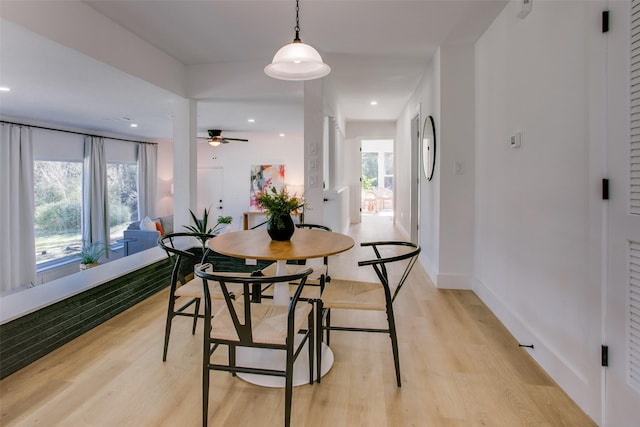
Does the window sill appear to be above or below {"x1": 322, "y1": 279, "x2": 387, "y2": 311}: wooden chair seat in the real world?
below

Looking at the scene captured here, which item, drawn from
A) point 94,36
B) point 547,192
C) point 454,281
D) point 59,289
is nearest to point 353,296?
point 547,192

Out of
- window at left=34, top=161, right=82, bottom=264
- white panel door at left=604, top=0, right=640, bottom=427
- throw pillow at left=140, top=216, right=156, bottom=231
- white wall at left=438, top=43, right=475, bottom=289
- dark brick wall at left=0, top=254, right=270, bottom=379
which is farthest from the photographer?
throw pillow at left=140, top=216, right=156, bottom=231

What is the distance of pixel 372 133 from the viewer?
824 cm

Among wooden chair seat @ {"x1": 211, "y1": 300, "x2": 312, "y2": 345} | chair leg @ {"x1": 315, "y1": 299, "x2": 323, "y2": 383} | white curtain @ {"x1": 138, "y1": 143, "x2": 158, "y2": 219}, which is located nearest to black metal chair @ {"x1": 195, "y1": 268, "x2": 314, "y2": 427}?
wooden chair seat @ {"x1": 211, "y1": 300, "x2": 312, "y2": 345}

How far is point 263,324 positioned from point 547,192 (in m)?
1.74

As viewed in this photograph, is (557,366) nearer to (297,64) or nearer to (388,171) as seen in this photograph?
(297,64)

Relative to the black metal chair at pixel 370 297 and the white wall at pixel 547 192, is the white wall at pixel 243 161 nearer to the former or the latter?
the white wall at pixel 547 192

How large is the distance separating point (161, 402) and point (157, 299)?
1.65m

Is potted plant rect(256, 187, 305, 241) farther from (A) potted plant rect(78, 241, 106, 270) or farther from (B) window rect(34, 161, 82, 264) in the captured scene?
(B) window rect(34, 161, 82, 264)

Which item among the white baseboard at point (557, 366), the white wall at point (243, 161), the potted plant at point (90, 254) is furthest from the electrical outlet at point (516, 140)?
the white wall at point (243, 161)

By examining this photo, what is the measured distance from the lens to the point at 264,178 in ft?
28.0

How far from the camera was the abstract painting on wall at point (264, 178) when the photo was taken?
8508mm

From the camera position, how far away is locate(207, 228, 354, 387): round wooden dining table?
1.80 m

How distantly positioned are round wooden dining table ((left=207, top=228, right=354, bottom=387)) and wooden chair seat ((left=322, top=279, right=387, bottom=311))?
0.25 metres
